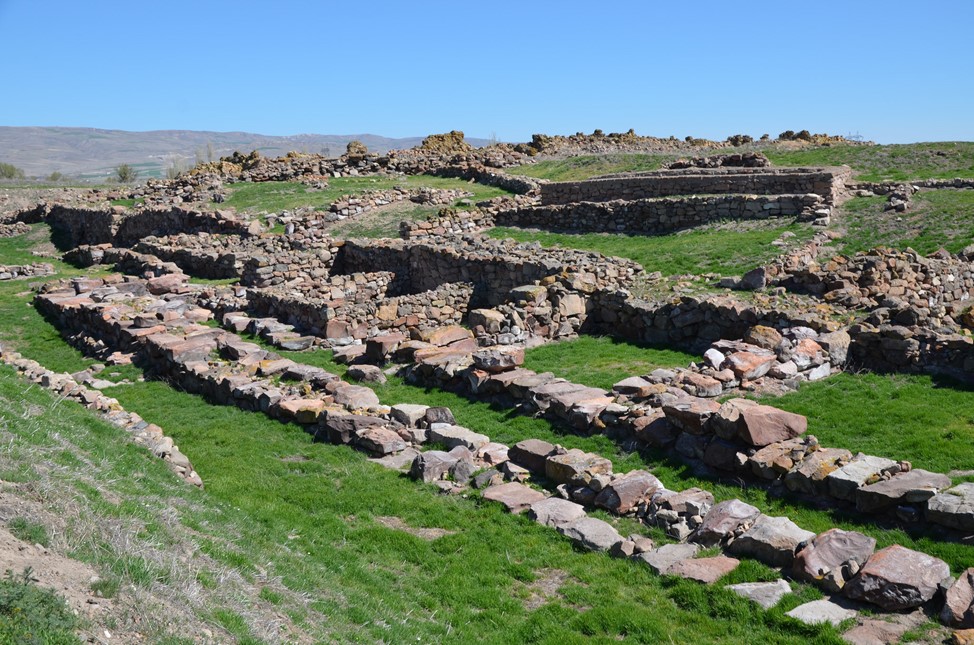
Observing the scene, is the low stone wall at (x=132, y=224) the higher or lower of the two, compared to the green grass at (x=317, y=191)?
lower

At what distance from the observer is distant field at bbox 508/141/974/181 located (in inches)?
1217

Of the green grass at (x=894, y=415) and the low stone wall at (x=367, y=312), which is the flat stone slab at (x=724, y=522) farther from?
the low stone wall at (x=367, y=312)

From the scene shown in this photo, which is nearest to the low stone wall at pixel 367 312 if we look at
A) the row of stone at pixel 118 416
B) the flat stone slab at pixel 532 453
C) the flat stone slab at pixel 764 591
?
the row of stone at pixel 118 416

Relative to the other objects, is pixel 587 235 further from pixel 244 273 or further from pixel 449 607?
pixel 449 607

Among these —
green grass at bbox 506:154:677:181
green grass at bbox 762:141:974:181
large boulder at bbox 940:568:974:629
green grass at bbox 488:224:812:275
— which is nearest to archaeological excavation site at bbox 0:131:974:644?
large boulder at bbox 940:568:974:629

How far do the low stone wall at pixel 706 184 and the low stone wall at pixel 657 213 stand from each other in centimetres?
130

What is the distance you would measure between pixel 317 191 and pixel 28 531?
123 ft

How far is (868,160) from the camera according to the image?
33625mm

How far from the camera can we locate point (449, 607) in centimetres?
880

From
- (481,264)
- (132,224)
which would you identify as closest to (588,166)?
(481,264)

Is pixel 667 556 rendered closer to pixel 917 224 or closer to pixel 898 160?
pixel 917 224

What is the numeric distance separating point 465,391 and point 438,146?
38.9 m

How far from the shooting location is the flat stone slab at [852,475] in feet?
32.3

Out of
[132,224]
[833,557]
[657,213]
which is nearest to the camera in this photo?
[833,557]
